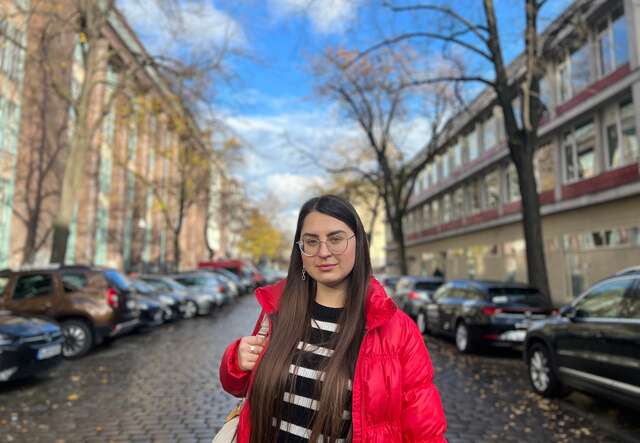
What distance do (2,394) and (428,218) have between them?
45401 millimetres

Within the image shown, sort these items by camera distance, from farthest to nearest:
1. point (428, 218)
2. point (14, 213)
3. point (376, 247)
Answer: point (376, 247)
point (428, 218)
point (14, 213)

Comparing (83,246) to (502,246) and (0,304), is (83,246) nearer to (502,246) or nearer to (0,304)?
(0,304)

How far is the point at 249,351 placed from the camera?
6.57 ft

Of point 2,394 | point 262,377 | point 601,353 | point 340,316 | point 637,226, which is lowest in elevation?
point 2,394

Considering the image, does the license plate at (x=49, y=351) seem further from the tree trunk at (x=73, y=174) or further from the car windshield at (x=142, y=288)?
the tree trunk at (x=73, y=174)

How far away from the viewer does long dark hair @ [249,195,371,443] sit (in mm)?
1863

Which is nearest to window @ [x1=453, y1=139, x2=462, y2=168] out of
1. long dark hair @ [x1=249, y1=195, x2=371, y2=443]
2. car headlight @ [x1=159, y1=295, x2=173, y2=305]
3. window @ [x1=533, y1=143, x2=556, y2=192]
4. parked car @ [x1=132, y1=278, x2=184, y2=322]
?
window @ [x1=533, y1=143, x2=556, y2=192]

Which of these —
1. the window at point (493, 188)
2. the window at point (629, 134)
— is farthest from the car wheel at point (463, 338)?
the window at point (493, 188)

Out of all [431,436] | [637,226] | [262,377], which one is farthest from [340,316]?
[637,226]

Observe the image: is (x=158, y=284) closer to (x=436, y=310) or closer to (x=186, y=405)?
(x=436, y=310)

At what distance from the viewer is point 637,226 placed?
17.8 meters

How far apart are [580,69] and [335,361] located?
2337 centimetres

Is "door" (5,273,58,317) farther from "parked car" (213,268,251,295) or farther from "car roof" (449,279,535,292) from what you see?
"parked car" (213,268,251,295)

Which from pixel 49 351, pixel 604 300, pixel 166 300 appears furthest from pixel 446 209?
pixel 49 351
